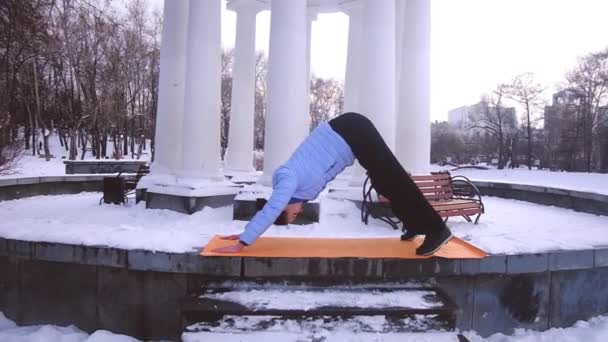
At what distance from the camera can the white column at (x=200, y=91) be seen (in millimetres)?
11258

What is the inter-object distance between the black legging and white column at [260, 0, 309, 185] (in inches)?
215

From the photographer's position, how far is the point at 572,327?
17.4 ft

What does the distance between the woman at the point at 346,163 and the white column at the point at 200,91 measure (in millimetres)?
6676

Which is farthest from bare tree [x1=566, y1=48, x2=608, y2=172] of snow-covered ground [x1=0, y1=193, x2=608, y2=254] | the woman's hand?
the woman's hand

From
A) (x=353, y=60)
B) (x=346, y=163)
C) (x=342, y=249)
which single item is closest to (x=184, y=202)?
(x=342, y=249)

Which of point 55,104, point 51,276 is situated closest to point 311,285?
point 51,276

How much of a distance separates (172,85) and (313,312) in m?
10.1

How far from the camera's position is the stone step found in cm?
411

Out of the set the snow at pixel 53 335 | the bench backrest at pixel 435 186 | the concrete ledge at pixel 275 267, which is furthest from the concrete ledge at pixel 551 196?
the snow at pixel 53 335

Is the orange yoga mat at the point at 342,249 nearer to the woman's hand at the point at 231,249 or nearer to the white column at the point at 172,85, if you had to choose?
the woman's hand at the point at 231,249

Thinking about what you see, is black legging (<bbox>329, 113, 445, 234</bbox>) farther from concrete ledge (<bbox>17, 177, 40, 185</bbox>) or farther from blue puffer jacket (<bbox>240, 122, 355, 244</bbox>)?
concrete ledge (<bbox>17, 177, 40, 185</bbox>)

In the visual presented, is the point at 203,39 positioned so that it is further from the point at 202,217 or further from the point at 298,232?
the point at 298,232

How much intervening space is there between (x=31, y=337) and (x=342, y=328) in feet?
11.5

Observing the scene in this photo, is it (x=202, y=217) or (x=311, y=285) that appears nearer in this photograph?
(x=311, y=285)
